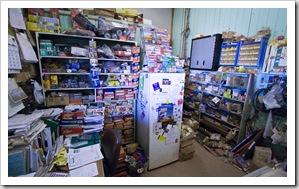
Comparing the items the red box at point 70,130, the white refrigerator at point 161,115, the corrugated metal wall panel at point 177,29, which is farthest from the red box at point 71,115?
the corrugated metal wall panel at point 177,29

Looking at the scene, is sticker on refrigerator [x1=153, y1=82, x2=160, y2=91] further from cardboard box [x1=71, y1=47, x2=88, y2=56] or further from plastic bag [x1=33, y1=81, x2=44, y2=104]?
plastic bag [x1=33, y1=81, x2=44, y2=104]

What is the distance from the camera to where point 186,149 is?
90.7 inches

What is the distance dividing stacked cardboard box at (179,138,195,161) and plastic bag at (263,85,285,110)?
49.4 inches

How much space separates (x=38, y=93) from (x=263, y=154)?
3.21m

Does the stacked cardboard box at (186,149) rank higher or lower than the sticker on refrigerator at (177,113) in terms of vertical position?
lower

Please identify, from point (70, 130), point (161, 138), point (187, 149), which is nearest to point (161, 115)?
point (161, 138)

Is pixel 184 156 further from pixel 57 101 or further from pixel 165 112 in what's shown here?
pixel 57 101

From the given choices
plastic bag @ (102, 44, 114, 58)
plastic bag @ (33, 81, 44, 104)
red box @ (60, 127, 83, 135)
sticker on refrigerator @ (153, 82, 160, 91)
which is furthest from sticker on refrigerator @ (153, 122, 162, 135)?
plastic bag @ (33, 81, 44, 104)

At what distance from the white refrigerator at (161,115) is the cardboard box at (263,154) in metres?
1.14

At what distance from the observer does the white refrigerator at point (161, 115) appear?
6.22ft

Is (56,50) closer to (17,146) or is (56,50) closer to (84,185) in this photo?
(17,146)

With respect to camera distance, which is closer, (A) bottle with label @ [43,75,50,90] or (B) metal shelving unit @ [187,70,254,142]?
(A) bottle with label @ [43,75,50,90]

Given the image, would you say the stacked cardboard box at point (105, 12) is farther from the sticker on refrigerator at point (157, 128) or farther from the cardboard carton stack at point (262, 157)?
the cardboard carton stack at point (262, 157)

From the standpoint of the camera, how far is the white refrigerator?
190 centimetres
